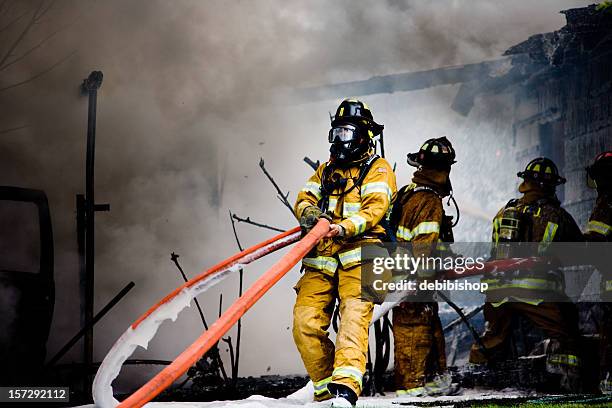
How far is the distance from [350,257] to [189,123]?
1937 mm

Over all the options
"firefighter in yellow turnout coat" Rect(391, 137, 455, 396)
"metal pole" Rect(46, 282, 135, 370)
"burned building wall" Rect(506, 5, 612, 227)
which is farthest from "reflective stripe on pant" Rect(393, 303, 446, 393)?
"metal pole" Rect(46, 282, 135, 370)

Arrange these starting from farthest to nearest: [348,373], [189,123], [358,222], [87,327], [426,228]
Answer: [189,123] → [426,228] → [87,327] → [358,222] → [348,373]

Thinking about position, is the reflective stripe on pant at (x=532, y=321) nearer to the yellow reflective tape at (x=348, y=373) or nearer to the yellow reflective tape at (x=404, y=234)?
the yellow reflective tape at (x=404, y=234)

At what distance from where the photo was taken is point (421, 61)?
704cm

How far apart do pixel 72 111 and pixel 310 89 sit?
6.45 ft

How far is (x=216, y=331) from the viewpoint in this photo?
441cm

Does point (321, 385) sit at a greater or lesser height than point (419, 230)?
lesser

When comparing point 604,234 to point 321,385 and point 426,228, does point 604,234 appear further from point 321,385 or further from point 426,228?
point 321,385

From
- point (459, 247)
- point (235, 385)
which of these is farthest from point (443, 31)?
point (235, 385)

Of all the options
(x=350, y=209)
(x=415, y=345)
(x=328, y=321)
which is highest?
(x=350, y=209)

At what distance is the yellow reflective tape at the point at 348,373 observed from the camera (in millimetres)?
5160

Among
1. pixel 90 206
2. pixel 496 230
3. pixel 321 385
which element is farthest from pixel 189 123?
pixel 496 230

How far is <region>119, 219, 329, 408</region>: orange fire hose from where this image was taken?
4.20m

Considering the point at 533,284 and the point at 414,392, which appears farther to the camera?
the point at 533,284
